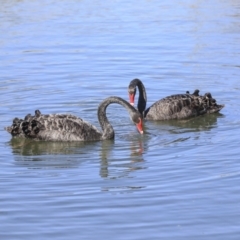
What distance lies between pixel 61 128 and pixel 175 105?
6.05 feet

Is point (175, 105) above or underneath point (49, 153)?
above

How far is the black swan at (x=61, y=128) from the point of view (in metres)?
9.99

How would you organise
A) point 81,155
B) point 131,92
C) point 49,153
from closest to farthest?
point 81,155 → point 49,153 → point 131,92

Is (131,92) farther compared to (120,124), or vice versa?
(131,92)

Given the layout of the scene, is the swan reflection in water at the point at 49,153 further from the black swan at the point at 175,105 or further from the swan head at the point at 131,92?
the black swan at the point at 175,105

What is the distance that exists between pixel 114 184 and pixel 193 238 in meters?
1.72

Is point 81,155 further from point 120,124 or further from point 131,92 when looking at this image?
point 131,92

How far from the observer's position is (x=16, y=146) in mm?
9930

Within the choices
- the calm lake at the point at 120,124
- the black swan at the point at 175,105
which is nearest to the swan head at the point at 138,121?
the calm lake at the point at 120,124

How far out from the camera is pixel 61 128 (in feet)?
32.9

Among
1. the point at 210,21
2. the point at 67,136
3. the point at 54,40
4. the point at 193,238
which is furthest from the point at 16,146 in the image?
the point at 210,21

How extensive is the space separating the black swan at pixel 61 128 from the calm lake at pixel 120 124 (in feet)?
0.36

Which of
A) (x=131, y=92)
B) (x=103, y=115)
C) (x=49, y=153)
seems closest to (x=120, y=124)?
(x=131, y=92)

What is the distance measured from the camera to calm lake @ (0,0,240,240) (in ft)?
23.3
